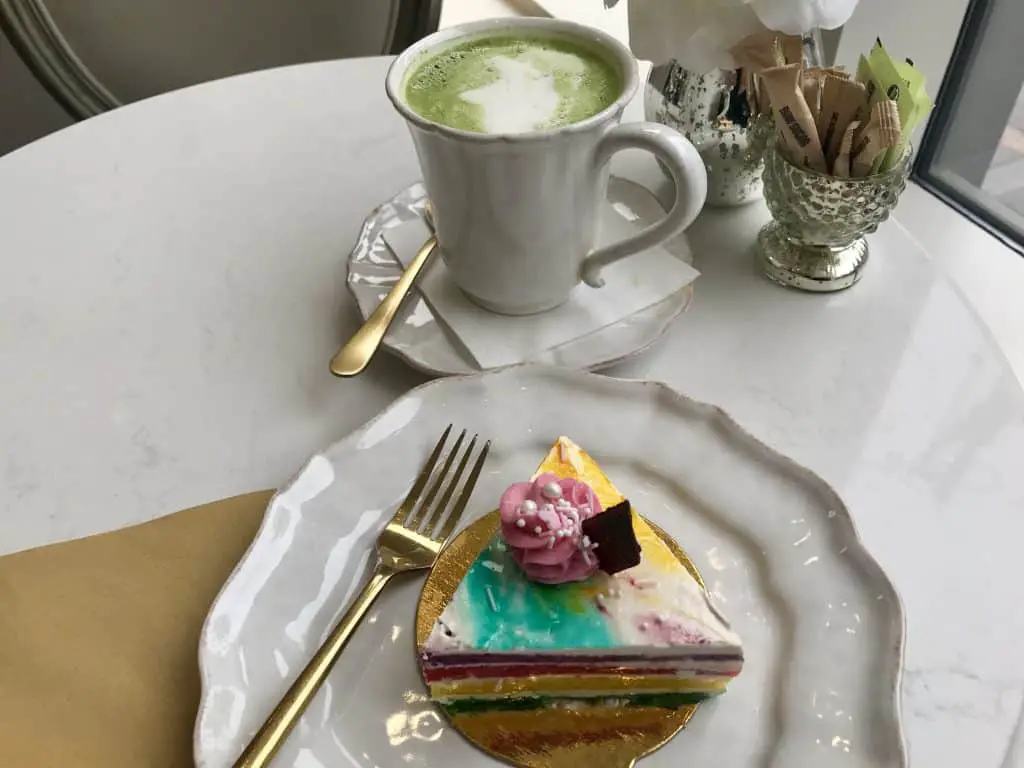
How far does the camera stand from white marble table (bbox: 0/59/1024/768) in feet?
1.69

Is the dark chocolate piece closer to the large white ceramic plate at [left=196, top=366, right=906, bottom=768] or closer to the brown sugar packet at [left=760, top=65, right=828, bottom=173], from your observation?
the large white ceramic plate at [left=196, top=366, right=906, bottom=768]

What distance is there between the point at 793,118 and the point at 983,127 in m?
0.69

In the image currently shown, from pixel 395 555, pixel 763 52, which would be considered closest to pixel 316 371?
pixel 395 555

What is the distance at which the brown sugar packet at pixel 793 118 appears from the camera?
0.60m

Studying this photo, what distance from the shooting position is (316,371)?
64 centimetres

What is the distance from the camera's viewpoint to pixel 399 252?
71 cm

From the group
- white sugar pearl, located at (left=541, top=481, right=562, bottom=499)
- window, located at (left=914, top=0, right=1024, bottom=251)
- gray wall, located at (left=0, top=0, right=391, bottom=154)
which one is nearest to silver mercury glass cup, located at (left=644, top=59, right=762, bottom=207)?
white sugar pearl, located at (left=541, top=481, right=562, bottom=499)

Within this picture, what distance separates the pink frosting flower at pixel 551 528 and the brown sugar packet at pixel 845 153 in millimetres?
302

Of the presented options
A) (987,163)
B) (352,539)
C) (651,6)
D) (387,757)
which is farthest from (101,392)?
(987,163)

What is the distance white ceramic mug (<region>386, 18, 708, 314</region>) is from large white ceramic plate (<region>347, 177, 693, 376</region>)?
4cm

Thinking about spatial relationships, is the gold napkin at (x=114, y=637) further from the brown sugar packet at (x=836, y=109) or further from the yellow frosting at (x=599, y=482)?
the brown sugar packet at (x=836, y=109)

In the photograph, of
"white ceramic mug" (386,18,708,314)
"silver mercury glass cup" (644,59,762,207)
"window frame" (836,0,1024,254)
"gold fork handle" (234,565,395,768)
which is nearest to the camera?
"gold fork handle" (234,565,395,768)

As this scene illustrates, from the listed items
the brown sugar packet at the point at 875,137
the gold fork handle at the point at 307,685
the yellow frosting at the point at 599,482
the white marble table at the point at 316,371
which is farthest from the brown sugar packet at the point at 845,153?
the gold fork handle at the point at 307,685

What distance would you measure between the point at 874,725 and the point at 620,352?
287mm
